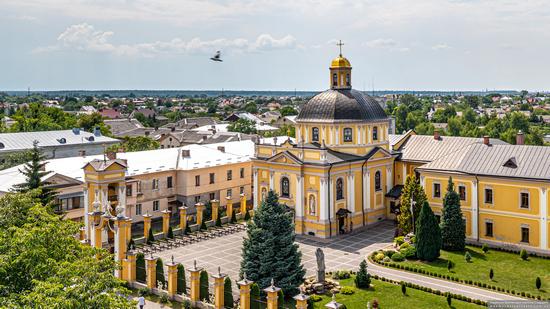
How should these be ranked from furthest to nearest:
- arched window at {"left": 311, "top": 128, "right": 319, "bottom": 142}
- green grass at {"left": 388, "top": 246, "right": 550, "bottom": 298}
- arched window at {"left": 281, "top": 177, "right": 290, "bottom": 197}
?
arched window at {"left": 311, "top": 128, "right": 319, "bottom": 142} → arched window at {"left": 281, "top": 177, "right": 290, "bottom": 197} → green grass at {"left": 388, "top": 246, "right": 550, "bottom": 298}

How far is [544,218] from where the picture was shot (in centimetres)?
3688

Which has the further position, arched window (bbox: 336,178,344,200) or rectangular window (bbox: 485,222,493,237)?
arched window (bbox: 336,178,344,200)

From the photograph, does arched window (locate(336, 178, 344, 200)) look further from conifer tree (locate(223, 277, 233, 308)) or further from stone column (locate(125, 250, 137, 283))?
conifer tree (locate(223, 277, 233, 308))

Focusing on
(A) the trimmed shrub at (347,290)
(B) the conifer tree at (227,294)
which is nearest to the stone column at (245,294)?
(B) the conifer tree at (227,294)

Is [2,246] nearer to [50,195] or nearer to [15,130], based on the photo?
[50,195]

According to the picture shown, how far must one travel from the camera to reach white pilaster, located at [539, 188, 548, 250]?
36750 mm

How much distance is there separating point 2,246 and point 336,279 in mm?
18502

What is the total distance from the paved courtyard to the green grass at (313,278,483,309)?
4.46 meters

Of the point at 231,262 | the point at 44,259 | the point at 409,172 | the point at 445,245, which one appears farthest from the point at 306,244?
the point at 44,259

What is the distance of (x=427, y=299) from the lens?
28734mm

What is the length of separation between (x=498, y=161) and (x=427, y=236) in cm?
864

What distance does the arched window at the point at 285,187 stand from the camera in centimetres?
4419

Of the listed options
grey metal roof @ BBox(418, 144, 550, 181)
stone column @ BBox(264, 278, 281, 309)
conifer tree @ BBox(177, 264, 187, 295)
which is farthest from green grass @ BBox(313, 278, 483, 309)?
grey metal roof @ BBox(418, 144, 550, 181)

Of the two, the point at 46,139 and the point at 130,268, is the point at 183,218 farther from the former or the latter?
the point at 46,139
